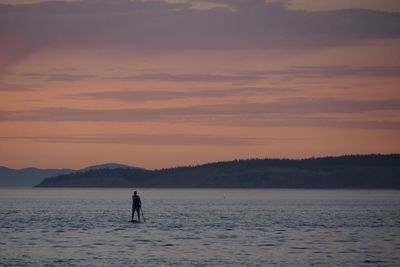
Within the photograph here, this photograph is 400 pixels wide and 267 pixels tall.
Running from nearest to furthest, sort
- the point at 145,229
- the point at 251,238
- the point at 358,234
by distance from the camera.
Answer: the point at 251,238
the point at 358,234
the point at 145,229

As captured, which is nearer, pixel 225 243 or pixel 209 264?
pixel 209 264

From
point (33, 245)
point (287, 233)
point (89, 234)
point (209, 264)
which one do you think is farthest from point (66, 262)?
point (287, 233)

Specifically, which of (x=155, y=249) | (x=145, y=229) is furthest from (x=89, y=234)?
(x=155, y=249)

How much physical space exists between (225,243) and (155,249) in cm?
568

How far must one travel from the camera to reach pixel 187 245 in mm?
47812

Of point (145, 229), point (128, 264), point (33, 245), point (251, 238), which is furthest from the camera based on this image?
point (145, 229)

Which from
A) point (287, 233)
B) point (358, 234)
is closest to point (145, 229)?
point (287, 233)

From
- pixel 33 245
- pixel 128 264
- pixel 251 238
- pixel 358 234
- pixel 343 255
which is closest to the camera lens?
pixel 128 264

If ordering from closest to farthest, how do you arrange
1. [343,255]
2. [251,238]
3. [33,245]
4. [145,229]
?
[343,255], [33,245], [251,238], [145,229]

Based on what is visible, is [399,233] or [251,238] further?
[399,233]

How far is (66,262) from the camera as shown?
1529 inches

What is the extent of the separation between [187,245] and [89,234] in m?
10.1

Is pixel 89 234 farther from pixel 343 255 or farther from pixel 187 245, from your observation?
pixel 343 255

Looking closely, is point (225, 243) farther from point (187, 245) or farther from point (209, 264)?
point (209, 264)
